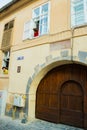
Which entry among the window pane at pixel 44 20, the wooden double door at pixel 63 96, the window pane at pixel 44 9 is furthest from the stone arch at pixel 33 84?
the window pane at pixel 44 9

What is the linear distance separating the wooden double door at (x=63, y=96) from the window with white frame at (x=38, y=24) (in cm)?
221

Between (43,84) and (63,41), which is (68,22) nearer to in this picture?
(63,41)

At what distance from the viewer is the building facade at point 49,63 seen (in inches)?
235

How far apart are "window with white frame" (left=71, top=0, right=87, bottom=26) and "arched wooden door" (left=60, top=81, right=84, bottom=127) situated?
2541mm

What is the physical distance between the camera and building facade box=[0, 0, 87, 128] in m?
5.97

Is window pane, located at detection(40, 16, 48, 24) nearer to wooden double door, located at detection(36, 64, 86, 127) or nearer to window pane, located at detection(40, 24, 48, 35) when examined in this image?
window pane, located at detection(40, 24, 48, 35)

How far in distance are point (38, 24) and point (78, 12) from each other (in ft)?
8.21

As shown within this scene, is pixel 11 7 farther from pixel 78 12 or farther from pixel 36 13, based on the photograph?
pixel 78 12

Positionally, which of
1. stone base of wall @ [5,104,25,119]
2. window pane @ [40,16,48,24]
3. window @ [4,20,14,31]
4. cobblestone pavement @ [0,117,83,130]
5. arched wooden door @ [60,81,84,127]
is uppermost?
window @ [4,20,14,31]

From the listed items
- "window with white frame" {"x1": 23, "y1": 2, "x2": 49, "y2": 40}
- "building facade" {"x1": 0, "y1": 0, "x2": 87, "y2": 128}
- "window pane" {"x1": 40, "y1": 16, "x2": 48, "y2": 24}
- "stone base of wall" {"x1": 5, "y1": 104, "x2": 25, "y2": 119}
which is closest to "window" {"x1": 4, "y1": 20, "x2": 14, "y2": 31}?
"building facade" {"x1": 0, "y1": 0, "x2": 87, "y2": 128}

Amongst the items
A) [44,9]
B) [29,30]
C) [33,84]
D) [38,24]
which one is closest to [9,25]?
[29,30]

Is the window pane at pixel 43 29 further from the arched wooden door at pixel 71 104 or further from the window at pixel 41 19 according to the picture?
the arched wooden door at pixel 71 104

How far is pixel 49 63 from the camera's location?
651 cm

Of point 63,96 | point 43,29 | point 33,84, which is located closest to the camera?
point 63,96
